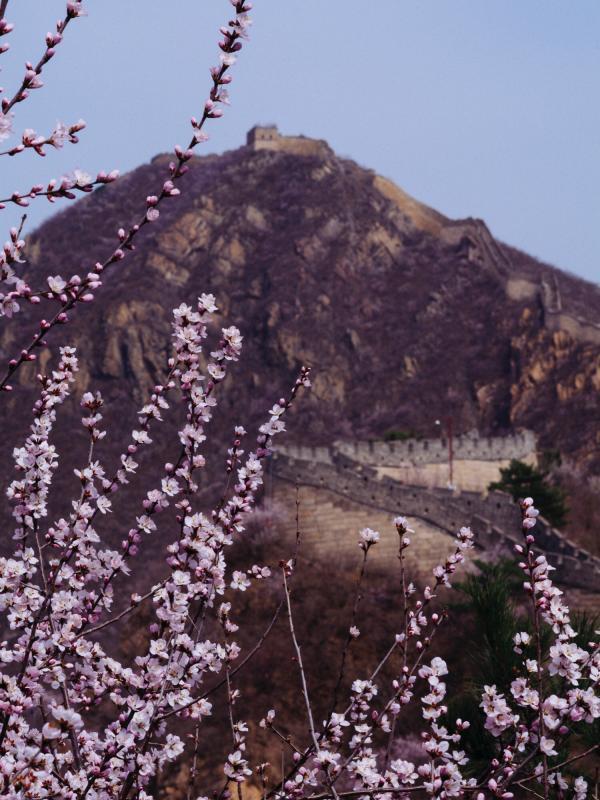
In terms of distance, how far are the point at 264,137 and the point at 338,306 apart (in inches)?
922

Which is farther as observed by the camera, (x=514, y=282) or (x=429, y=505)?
(x=514, y=282)

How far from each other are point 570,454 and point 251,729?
34764 mm

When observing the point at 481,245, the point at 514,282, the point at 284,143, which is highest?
the point at 284,143

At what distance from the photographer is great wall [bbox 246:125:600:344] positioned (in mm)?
70125

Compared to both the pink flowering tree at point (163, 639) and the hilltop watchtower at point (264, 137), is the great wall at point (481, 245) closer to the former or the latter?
the hilltop watchtower at point (264, 137)

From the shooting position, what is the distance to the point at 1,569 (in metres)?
6.18

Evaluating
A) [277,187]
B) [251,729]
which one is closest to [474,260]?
[277,187]

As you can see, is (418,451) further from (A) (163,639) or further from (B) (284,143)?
(B) (284,143)

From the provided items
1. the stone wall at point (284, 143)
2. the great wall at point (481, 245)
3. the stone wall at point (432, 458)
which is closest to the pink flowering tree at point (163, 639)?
the stone wall at point (432, 458)

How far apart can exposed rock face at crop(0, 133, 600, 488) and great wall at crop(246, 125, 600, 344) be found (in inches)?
6.8

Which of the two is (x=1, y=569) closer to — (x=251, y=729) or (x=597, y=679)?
(x=597, y=679)

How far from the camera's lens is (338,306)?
85188 mm

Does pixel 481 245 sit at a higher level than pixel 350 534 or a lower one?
higher

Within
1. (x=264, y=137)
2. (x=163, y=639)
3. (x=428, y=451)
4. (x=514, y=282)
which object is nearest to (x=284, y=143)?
(x=264, y=137)
